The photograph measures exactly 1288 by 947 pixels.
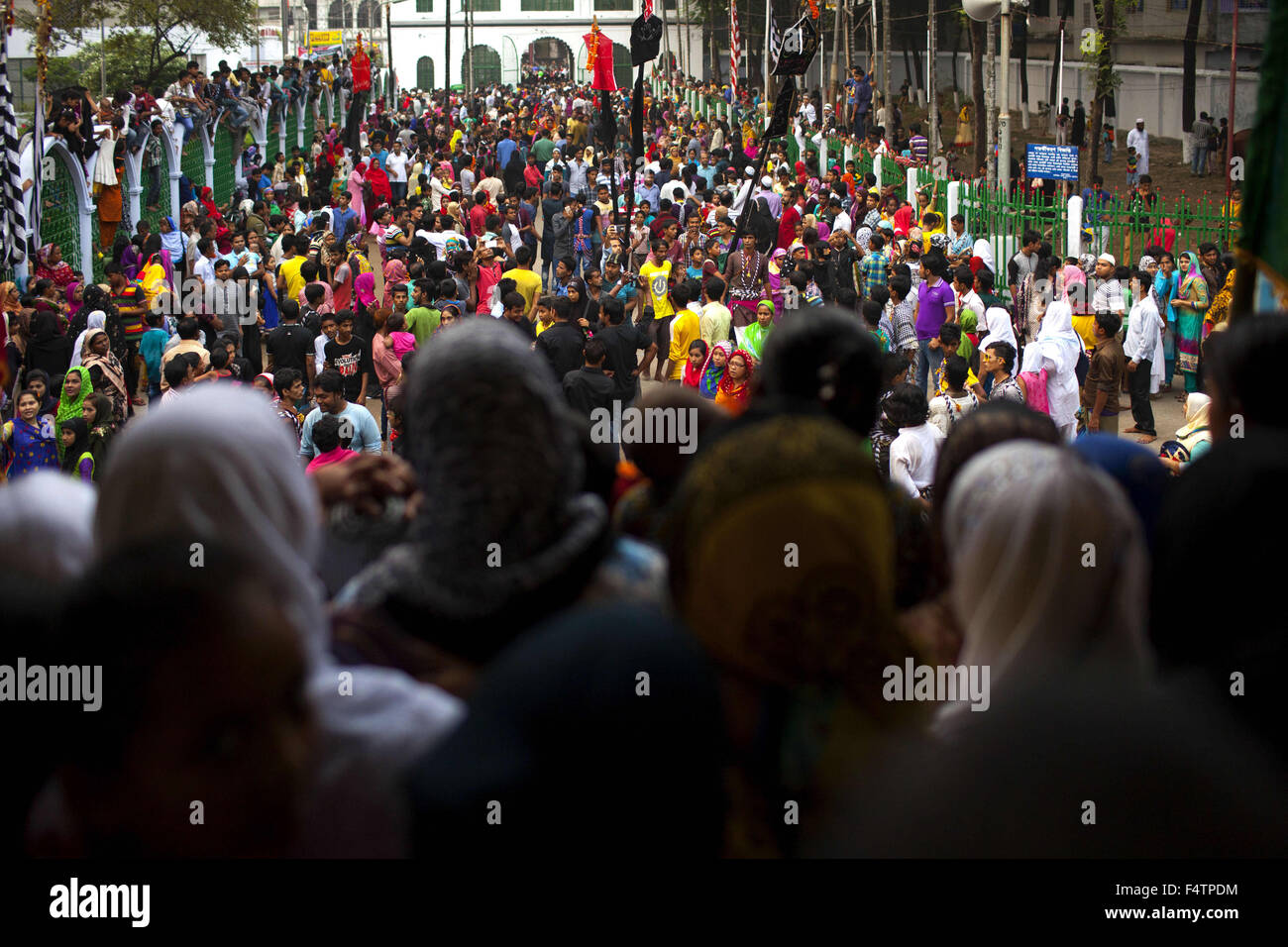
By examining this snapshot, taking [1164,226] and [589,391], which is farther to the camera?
[1164,226]

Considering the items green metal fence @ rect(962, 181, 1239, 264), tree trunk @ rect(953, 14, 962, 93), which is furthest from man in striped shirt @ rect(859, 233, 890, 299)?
tree trunk @ rect(953, 14, 962, 93)

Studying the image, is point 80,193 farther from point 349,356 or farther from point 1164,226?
point 1164,226

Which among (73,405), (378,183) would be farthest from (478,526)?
(378,183)

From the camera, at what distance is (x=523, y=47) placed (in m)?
81.6

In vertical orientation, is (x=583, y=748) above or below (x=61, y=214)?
below

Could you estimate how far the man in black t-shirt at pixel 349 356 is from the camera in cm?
884

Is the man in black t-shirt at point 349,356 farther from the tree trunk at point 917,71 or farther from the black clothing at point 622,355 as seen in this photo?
the tree trunk at point 917,71

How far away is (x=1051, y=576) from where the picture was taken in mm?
2082

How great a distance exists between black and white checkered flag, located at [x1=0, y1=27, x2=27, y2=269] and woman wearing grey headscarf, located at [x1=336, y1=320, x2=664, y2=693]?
6214 mm

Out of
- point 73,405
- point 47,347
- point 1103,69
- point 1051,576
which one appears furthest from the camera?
point 1103,69

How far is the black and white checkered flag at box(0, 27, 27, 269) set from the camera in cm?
750

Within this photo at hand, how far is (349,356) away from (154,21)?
80.4ft

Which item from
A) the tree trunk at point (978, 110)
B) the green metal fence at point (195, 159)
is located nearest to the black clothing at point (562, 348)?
the green metal fence at point (195, 159)
